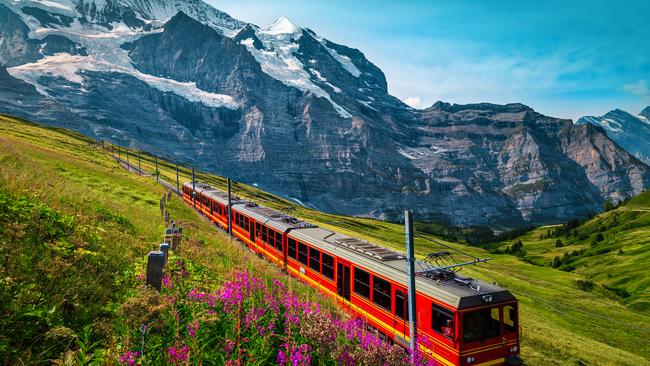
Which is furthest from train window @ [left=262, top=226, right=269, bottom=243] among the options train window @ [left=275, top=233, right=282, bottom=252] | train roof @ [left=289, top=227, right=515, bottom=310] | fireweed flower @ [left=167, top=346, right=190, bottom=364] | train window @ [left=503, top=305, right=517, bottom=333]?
fireweed flower @ [left=167, top=346, right=190, bottom=364]

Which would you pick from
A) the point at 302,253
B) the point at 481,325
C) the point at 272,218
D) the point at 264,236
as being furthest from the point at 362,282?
the point at 272,218

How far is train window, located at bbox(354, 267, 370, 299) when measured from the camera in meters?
16.6

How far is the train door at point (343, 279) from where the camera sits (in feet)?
59.0

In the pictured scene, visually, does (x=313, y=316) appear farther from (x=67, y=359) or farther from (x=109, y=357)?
(x=67, y=359)

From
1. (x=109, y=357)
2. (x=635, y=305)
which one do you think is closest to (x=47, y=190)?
(x=109, y=357)

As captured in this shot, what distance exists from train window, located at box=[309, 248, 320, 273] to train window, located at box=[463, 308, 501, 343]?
367 inches

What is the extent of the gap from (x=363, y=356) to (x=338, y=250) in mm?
13399

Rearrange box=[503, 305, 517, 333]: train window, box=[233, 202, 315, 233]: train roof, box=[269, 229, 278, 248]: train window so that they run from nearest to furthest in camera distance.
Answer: box=[503, 305, 517, 333]: train window, box=[233, 202, 315, 233]: train roof, box=[269, 229, 278, 248]: train window

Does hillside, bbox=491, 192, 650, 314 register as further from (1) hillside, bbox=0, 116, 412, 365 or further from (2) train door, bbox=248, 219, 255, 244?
(1) hillside, bbox=0, 116, 412, 365

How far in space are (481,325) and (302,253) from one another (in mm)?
11492

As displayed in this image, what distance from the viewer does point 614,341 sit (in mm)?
33656

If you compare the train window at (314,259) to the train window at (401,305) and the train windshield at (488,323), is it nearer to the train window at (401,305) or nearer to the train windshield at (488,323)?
the train window at (401,305)

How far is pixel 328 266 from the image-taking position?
19.6m

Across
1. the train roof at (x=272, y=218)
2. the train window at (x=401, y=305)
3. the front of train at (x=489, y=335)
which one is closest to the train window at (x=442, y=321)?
the front of train at (x=489, y=335)
